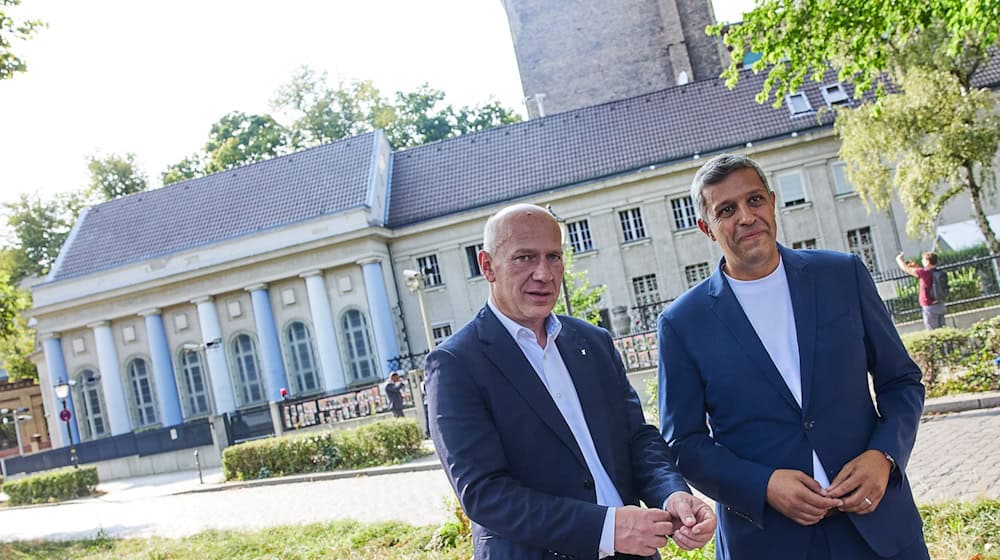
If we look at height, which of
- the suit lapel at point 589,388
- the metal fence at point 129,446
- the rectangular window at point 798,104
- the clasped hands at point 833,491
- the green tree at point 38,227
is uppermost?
the green tree at point 38,227

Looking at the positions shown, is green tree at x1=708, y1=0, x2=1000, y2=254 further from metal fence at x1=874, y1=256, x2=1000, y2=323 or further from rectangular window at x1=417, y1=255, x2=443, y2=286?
rectangular window at x1=417, y1=255, x2=443, y2=286

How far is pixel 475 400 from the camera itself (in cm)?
312

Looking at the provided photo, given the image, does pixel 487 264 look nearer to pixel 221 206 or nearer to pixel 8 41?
pixel 8 41

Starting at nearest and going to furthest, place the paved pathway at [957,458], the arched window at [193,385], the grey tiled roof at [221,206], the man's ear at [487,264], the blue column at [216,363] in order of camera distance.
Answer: the man's ear at [487,264] → the paved pathway at [957,458] → the blue column at [216,363] → the grey tiled roof at [221,206] → the arched window at [193,385]

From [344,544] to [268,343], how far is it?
96.8 ft

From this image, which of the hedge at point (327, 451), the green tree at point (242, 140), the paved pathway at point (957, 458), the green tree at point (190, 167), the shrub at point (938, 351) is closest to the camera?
the paved pathway at point (957, 458)

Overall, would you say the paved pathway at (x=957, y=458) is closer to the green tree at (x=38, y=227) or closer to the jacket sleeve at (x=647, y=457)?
the jacket sleeve at (x=647, y=457)

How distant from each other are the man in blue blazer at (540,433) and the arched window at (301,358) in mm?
35213

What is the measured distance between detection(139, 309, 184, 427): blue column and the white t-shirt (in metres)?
38.7

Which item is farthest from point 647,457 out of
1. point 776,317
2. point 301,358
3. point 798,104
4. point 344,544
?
point 301,358

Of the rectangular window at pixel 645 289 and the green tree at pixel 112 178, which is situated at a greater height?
the green tree at pixel 112 178

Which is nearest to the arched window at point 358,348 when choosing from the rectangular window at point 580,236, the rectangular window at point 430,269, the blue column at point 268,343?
the blue column at point 268,343

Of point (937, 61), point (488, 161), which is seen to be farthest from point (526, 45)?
point (937, 61)

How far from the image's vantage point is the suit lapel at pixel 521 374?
311cm
